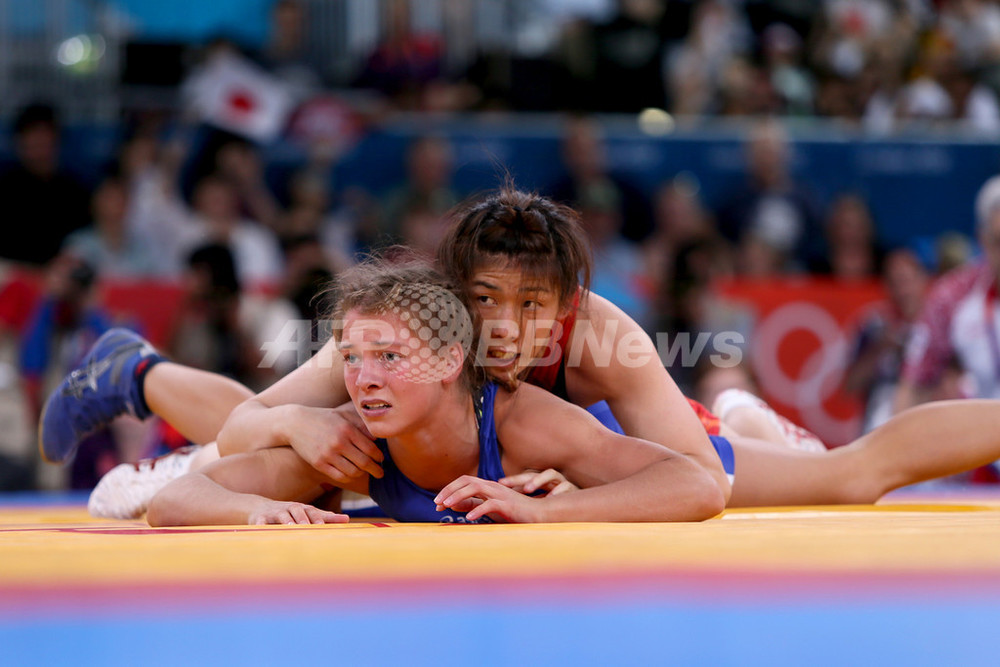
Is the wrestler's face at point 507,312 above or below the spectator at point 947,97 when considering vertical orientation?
below

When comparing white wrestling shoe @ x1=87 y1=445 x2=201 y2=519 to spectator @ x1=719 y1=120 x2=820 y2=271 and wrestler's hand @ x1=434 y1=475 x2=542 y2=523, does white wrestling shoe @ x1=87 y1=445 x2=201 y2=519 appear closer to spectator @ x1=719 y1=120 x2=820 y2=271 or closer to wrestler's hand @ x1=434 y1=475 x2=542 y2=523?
wrestler's hand @ x1=434 y1=475 x2=542 y2=523

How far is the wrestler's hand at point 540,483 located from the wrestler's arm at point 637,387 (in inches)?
10.8

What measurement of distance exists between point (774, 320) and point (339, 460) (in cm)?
390

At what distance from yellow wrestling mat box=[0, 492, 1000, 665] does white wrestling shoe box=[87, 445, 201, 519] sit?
840mm

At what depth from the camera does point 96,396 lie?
283cm

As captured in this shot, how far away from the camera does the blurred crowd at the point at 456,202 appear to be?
464cm

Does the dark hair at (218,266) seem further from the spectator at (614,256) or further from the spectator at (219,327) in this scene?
the spectator at (614,256)

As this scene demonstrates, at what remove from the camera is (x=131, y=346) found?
9.57 ft

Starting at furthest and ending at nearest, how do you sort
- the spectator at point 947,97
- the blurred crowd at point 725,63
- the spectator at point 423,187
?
the spectator at point 947,97, the blurred crowd at point 725,63, the spectator at point 423,187

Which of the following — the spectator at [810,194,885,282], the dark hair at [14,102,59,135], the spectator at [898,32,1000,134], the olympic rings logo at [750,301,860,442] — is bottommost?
the olympic rings logo at [750,301,860,442]

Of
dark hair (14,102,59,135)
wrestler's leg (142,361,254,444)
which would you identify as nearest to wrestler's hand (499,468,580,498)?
wrestler's leg (142,361,254,444)

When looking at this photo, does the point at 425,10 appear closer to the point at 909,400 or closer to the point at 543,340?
the point at 909,400

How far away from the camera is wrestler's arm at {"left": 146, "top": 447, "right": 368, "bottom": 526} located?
2051 millimetres

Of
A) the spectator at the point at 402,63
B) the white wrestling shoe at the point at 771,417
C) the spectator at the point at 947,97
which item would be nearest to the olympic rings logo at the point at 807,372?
the spectator at the point at 947,97
